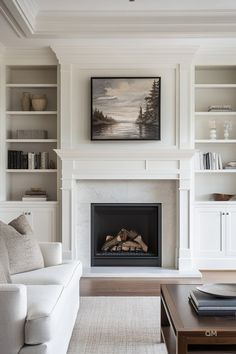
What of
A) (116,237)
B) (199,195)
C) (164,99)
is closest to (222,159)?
(199,195)

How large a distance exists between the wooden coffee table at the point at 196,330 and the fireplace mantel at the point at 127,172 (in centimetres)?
271

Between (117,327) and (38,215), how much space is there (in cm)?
242

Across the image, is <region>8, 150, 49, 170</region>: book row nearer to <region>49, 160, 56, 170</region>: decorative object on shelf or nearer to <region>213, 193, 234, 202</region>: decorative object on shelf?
<region>49, 160, 56, 170</region>: decorative object on shelf

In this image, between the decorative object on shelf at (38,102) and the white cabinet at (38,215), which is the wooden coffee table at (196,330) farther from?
the decorative object on shelf at (38,102)

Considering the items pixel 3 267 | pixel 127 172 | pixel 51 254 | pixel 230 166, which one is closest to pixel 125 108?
pixel 127 172

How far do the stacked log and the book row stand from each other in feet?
4.23

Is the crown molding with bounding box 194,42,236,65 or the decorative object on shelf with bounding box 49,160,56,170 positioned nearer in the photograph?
the crown molding with bounding box 194,42,236,65

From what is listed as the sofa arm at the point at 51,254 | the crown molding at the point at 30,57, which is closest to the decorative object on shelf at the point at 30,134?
the crown molding at the point at 30,57

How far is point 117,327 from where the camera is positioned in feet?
11.3

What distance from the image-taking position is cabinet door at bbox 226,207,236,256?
5.53 metres

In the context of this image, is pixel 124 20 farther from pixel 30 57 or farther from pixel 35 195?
pixel 35 195

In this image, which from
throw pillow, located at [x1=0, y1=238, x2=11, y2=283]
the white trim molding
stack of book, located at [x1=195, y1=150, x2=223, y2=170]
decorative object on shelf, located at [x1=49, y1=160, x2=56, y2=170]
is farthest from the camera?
decorative object on shelf, located at [x1=49, y1=160, x2=56, y2=170]

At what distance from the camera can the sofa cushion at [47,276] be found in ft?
10.0

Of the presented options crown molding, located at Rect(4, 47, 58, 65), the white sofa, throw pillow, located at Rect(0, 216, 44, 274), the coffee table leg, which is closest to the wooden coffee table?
the coffee table leg
